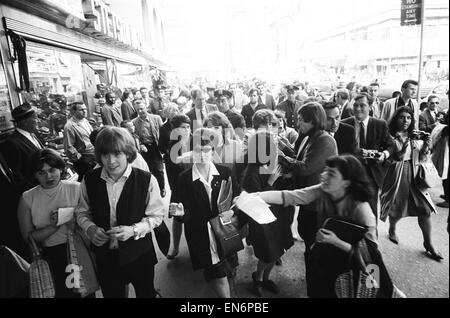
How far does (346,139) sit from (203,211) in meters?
2.16

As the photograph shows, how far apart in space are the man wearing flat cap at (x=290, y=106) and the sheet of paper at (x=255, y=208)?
14.7 feet

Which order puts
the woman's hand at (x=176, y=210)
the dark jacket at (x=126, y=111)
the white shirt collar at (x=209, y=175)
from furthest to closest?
the dark jacket at (x=126, y=111) < the white shirt collar at (x=209, y=175) < the woman's hand at (x=176, y=210)

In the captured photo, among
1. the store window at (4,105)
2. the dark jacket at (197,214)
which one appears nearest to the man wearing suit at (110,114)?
the store window at (4,105)

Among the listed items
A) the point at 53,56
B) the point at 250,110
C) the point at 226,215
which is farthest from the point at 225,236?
the point at 53,56

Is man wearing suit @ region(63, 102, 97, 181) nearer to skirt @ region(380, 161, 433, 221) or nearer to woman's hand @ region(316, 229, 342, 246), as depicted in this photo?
woman's hand @ region(316, 229, 342, 246)

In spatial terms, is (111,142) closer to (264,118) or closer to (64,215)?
(64,215)

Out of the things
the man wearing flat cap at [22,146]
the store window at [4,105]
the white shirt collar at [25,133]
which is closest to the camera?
the man wearing flat cap at [22,146]

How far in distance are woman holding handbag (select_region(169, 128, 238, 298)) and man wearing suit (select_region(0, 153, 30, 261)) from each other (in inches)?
76.7

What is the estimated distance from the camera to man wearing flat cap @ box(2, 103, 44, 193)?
3.01 m

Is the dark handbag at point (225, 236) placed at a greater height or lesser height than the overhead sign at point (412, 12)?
lesser

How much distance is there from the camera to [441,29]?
19984mm

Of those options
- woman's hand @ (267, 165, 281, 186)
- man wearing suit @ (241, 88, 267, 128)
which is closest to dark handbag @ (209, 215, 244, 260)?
woman's hand @ (267, 165, 281, 186)

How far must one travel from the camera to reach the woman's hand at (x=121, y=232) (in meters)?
1.81

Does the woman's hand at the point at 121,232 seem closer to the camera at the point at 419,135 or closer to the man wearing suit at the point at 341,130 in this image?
the man wearing suit at the point at 341,130
